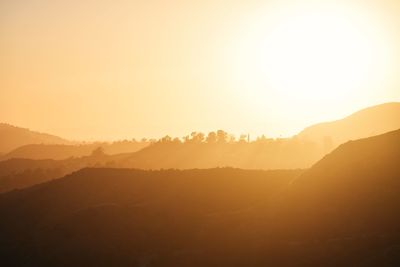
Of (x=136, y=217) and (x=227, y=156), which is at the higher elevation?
(x=227, y=156)

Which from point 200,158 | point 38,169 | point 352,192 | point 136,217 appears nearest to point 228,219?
point 352,192

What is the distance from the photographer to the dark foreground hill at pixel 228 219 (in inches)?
1629

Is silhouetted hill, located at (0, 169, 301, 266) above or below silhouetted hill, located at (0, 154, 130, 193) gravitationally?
below

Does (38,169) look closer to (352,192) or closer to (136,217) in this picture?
(136,217)

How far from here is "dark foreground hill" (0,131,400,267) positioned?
4138cm

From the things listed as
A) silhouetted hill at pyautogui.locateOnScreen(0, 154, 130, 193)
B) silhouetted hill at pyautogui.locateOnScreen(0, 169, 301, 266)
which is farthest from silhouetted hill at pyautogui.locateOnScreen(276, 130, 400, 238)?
silhouetted hill at pyautogui.locateOnScreen(0, 154, 130, 193)

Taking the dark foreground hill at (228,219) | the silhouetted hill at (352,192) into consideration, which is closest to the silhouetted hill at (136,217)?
the dark foreground hill at (228,219)

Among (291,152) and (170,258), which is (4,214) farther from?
(291,152)

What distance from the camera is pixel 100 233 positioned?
61719 millimetres

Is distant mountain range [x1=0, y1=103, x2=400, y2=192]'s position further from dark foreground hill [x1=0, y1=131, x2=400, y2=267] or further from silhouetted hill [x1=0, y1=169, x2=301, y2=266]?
dark foreground hill [x1=0, y1=131, x2=400, y2=267]

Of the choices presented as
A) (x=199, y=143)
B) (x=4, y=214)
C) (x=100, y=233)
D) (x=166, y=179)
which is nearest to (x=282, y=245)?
(x=100, y=233)

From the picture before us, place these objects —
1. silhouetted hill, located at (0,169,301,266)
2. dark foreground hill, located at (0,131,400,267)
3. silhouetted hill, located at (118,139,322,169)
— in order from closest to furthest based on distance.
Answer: dark foreground hill, located at (0,131,400,267) < silhouetted hill, located at (0,169,301,266) < silhouetted hill, located at (118,139,322,169)

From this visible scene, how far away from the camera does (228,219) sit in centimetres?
5372

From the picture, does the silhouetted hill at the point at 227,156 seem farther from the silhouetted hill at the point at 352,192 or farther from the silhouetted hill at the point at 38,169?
the silhouetted hill at the point at 352,192
